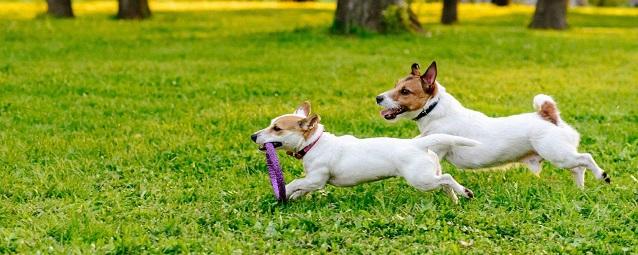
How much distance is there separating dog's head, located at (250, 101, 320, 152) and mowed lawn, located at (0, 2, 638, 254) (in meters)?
0.44

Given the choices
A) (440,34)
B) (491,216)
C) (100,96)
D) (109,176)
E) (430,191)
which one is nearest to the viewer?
(491,216)

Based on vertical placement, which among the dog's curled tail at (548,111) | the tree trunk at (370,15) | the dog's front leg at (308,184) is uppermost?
the dog's curled tail at (548,111)

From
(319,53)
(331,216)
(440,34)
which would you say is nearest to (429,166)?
(331,216)

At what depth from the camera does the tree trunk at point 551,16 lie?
21.9 meters

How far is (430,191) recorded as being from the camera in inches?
232

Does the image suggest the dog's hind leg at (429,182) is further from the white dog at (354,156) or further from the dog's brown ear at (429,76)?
the dog's brown ear at (429,76)

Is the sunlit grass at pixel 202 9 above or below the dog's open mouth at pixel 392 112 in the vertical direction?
below

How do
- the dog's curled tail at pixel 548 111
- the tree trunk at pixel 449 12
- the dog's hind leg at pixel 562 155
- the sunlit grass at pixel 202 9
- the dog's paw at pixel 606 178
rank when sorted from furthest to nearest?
the sunlit grass at pixel 202 9
the tree trunk at pixel 449 12
the dog's paw at pixel 606 178
the dog's curled tail at pixel 548 111
the dog's hind leg at pixel 562 155

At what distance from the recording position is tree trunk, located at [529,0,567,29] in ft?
71.8

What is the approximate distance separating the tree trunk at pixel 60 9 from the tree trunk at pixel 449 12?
33.6 ft

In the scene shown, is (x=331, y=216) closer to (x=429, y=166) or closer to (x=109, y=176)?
(x=429, y=166)

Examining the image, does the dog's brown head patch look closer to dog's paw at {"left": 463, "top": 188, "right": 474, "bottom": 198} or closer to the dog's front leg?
dog's paw at {"left": 463, "top": 188, "right": 474, "bottom": 198}

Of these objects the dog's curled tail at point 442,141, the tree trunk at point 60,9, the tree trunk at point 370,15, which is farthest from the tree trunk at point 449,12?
the dog's curled tail at point 442,141

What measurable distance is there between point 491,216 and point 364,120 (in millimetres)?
3523
